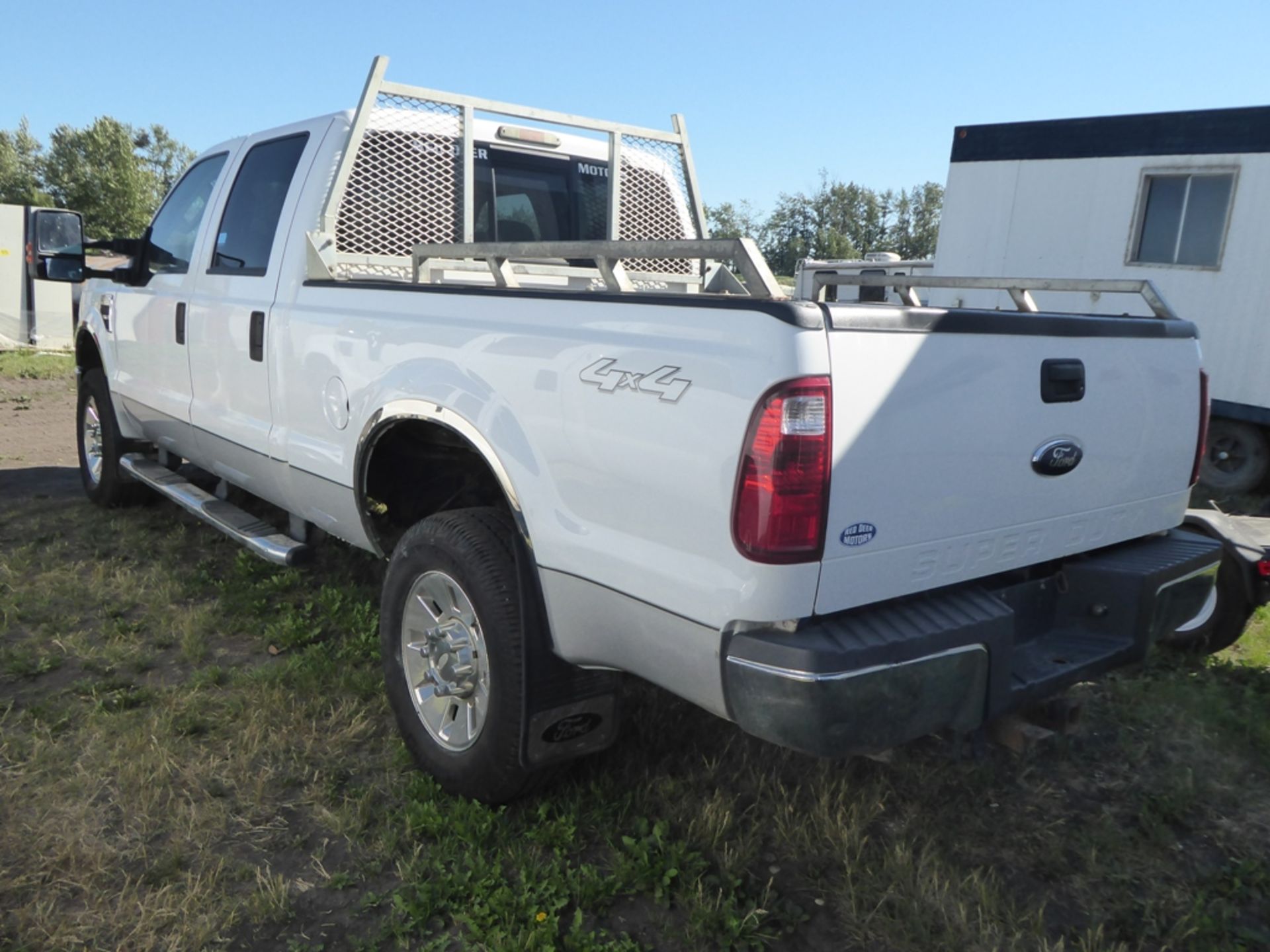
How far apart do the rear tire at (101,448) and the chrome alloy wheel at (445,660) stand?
3.45 meters

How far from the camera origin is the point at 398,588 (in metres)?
3.13

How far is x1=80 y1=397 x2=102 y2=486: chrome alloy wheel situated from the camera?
6.06 meters

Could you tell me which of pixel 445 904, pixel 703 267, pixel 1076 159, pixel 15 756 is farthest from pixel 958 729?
pixel 1076 159

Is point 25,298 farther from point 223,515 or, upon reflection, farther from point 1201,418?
point 1201,418

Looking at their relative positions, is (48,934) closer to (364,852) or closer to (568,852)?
(364,852)

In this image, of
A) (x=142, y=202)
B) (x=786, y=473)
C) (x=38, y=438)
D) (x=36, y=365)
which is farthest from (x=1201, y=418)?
(x=142, y=202)

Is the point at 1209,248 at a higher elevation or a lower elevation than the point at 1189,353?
higher

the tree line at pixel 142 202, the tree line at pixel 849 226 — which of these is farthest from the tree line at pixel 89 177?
the tree line at pixel 849 226

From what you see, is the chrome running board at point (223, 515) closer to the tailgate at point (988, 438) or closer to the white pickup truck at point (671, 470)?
the white pickup truck at point (671, 470)

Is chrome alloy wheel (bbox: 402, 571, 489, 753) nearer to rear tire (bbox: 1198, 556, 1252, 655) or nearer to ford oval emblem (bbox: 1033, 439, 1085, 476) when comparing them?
ford oval emblem (bbox: 1033, 439, 1085, 476)

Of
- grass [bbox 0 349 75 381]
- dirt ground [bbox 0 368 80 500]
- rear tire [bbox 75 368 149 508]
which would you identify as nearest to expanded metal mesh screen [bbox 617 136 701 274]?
rear tire [bbox 75 368 149 508]

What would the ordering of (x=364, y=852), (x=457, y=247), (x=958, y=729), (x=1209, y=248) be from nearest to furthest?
(x=958, y=729), (x=364, y=852), (x=457, y=247), (x=1209, y=248)

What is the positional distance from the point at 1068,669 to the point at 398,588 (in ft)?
6.55

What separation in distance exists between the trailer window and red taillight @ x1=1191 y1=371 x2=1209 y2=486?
6418 millimetres
